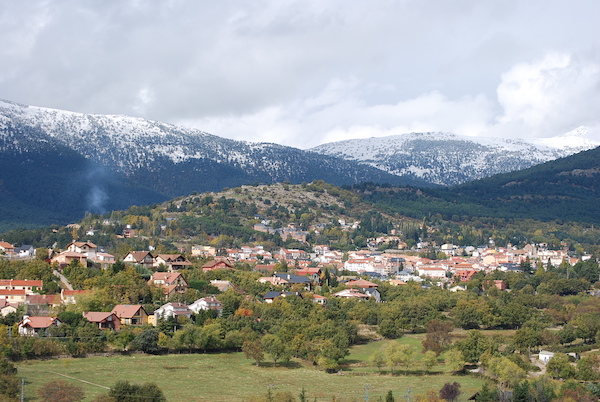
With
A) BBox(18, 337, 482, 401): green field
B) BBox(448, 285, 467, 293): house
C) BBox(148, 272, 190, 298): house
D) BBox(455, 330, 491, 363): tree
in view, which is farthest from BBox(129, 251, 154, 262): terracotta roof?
BBox(455, 330, 491, 363): tree

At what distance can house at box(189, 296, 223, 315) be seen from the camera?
66625 mm

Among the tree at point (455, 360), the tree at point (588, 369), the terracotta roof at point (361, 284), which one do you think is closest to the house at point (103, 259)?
the terracotta roof at point (361, 284)

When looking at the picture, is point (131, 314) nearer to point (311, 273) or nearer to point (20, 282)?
point (20, 282)

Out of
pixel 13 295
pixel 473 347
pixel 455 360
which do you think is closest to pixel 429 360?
pixel 455 360

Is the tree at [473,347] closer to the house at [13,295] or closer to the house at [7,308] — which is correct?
the house at [7,308]

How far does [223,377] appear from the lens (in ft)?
171

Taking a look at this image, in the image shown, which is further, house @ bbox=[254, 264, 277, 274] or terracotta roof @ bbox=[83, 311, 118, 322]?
house @ bbox=[254, 264, 277, 274]

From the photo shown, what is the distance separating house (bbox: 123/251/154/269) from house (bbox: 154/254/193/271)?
0.60 metres

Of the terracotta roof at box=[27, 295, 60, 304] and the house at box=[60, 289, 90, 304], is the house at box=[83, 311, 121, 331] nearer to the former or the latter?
the house at box=[60, 289, 90, 304]

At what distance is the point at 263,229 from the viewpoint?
492ft

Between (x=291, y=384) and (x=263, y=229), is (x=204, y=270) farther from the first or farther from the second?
(x=263, y=229)

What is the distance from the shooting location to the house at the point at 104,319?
59069 millimetres

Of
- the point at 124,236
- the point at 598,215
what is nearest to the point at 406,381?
the point at 124,236

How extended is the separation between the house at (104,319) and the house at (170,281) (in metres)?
10.6
